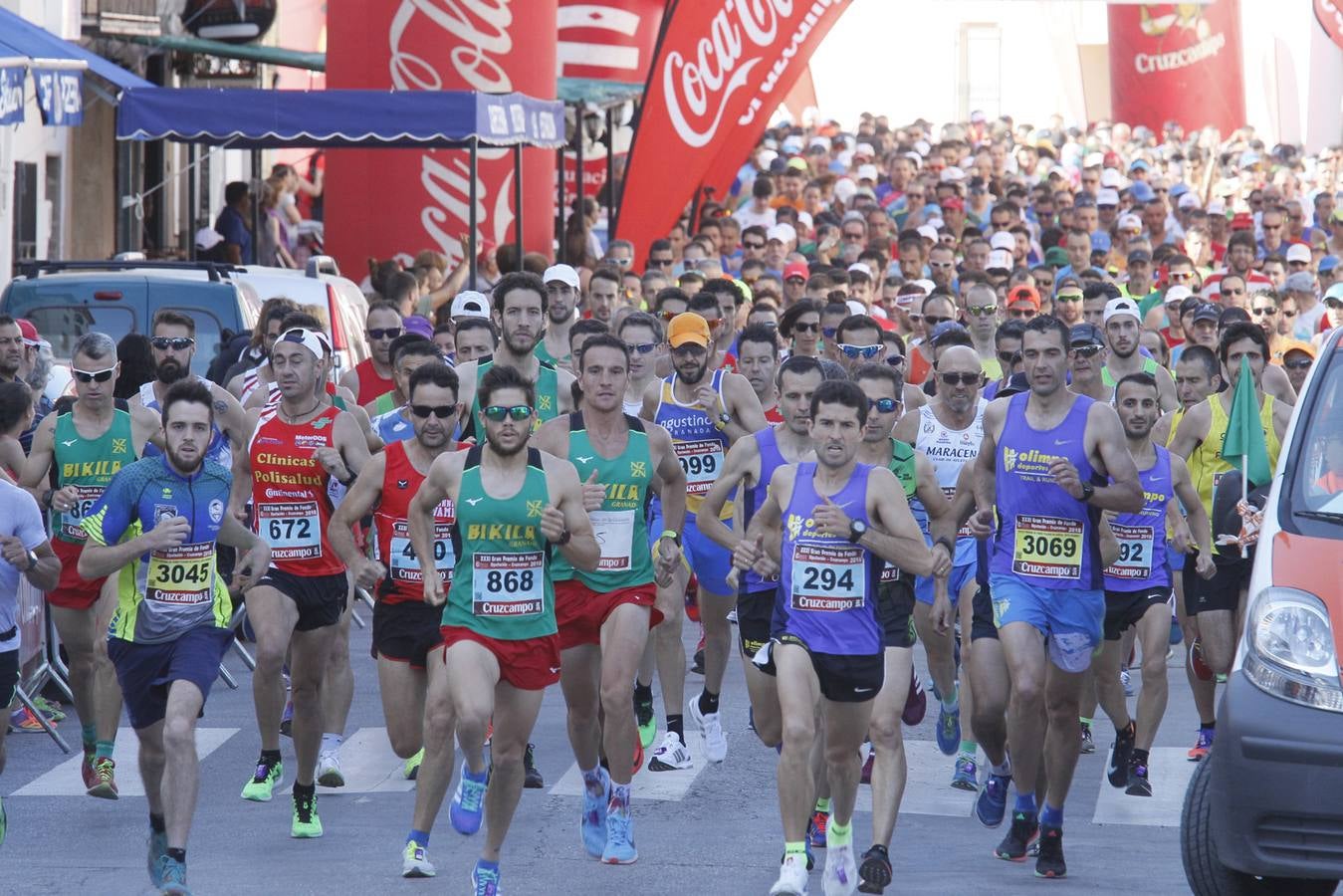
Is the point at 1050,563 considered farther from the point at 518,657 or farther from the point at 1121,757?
the point at 518,657

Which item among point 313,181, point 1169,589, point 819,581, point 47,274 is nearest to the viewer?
point 819,581

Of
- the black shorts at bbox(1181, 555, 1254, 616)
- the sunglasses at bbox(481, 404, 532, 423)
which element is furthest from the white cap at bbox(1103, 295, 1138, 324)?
the sunglasses at bbox(481, 404, 532, 423)

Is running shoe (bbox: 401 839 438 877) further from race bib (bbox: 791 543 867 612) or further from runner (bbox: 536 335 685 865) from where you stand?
race bib (bbox: 791 543 867 612)

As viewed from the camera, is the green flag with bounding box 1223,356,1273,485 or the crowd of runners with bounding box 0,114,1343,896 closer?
the crowd of runners with bounding box 0,114,1343,896

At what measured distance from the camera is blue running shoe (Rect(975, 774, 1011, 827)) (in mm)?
9508

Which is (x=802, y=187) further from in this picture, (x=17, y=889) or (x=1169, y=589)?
(x=17, y=889)

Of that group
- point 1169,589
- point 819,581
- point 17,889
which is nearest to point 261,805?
point 17,889

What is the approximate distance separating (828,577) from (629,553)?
1340mm

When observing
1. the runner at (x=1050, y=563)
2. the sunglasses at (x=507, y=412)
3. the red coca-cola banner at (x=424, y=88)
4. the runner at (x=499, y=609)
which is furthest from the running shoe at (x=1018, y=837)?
the red coca-cola banner at (x=424, y=88)

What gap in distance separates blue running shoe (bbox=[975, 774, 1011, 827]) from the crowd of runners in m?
0.01

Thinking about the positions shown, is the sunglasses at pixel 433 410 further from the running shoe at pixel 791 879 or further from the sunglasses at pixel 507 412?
the running shoe at pixel 791 879

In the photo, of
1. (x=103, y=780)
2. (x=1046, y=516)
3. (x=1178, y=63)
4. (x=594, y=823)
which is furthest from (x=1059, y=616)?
(x=1178, y=63)

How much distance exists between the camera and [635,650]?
29.8 feet

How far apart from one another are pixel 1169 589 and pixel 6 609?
4857 millimetres
